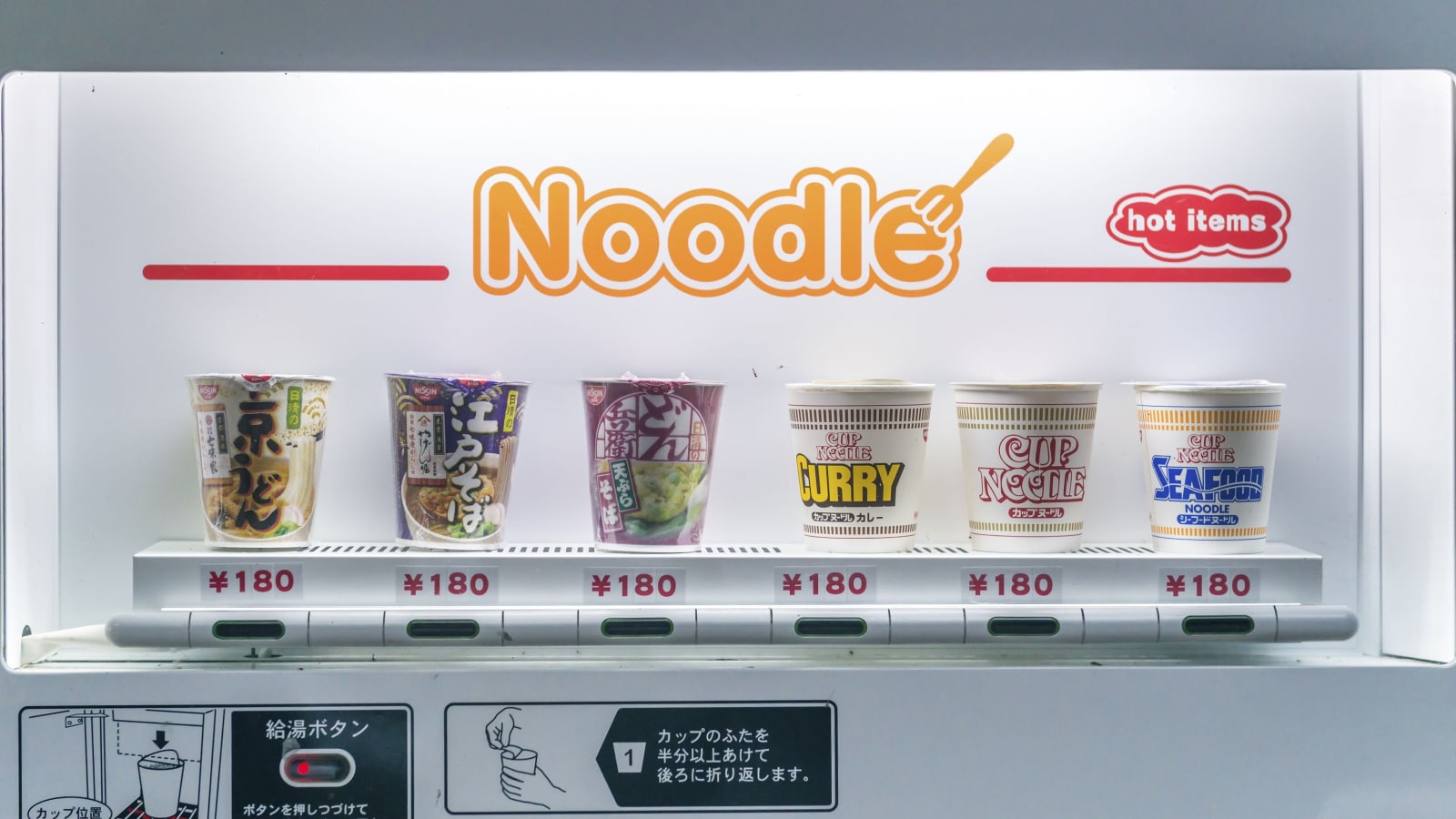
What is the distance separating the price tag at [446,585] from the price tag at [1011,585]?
502 mm

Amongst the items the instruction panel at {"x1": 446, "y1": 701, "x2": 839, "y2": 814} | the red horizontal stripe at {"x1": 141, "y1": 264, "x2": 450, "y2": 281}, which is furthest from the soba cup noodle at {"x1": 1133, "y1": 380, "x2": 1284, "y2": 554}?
the red horizontal stripe at {"x1": 141, "y1": 264, "x2": 450, "y2": 281}

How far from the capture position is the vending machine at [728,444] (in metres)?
1.03

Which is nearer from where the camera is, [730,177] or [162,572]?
[162,572]

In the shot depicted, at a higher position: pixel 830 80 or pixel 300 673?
pixel 830 80

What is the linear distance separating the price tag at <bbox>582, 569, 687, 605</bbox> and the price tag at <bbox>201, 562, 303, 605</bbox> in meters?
0.30

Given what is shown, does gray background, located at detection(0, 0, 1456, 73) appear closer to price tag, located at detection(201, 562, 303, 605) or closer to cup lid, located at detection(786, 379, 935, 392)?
cup lid, located at detection(786, 379, 935, 392)

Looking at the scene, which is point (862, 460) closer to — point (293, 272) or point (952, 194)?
point (952, 194)

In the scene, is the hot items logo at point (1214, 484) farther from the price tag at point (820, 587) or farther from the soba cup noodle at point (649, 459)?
the soba cup noodle at point (649, 459)

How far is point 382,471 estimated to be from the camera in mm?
1231

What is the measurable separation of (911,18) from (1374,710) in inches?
33.8

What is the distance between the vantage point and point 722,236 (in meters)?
1.23

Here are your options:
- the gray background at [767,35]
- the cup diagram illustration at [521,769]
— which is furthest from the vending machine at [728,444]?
the gray background at [767,35]

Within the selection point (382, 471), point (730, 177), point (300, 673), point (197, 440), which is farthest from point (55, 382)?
point (730, 177)

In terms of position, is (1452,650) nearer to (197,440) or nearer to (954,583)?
(954,583)
